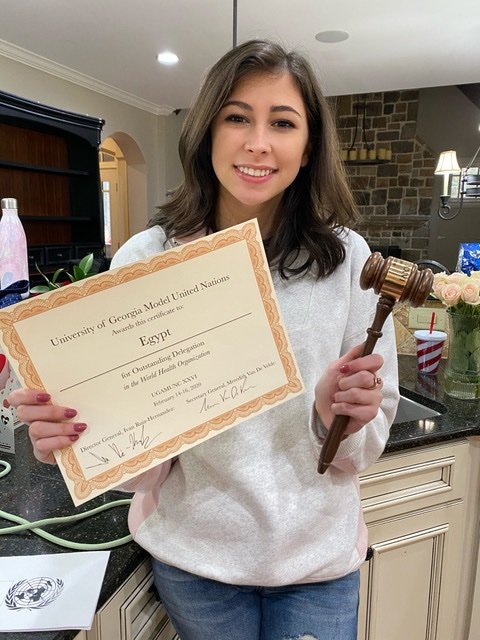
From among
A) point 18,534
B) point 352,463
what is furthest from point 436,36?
point 18,534

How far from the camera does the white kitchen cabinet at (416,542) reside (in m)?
1.26

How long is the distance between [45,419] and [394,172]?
301 inches

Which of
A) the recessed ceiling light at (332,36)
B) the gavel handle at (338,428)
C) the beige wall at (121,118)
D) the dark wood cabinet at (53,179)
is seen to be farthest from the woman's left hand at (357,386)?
the beige wall at (121,118)

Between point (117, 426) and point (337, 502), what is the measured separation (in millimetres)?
377

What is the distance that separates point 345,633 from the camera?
2.60ft

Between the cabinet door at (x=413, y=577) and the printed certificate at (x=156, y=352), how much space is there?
781 mm

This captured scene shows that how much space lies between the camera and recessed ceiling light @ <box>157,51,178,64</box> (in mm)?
4148

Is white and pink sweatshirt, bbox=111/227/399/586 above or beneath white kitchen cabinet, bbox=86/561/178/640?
above

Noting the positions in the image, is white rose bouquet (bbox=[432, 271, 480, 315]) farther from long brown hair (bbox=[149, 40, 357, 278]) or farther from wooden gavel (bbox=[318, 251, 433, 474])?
wooden gavel (bbox=[318, 251, 433, 474])

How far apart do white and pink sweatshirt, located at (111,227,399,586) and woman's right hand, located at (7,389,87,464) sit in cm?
20
